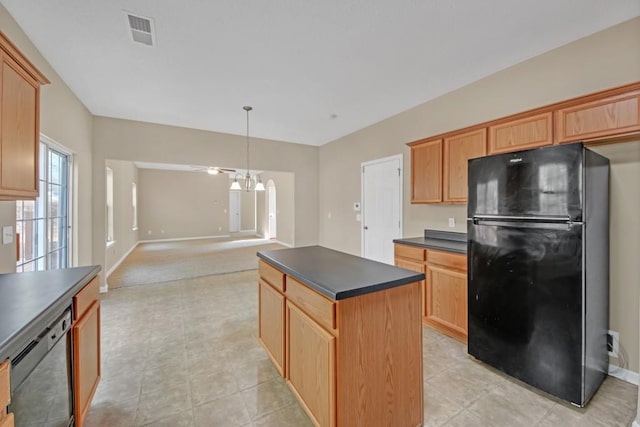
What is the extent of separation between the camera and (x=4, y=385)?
2.72ft

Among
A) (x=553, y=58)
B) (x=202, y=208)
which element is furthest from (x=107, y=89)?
(x=202, y=208)

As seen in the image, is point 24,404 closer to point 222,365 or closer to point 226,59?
point 222,365

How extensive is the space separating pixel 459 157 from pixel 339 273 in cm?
215

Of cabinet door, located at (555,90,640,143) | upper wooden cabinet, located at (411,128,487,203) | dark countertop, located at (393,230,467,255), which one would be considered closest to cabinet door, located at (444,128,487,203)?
upper wooden cabinet, located at (411,128,487,203)

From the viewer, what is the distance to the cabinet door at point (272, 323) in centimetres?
191

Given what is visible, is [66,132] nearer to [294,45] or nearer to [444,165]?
[294,45]

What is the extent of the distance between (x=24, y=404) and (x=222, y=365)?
1.40 m

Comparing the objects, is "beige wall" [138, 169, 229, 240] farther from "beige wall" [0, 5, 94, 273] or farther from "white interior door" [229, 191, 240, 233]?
"beige wall" [0, 5, 94, 273]

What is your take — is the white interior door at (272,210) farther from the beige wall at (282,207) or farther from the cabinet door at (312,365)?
the cabinet door at (312,365)

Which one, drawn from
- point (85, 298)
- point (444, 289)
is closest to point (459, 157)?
point (444, 289)

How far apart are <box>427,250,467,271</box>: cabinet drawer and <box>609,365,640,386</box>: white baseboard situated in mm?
1232

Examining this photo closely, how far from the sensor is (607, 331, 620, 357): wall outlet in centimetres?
207

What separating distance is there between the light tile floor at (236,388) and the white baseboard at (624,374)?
0.07m

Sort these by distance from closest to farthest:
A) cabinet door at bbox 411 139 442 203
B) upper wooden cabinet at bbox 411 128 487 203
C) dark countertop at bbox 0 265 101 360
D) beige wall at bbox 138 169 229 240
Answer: dark countertop at bbox 0 265 101 360 → upper wooden cabinet at bbox 411 128 487 203 → cabinet door at bbox 411 139 442 203 → beige wall at bbox 138 169 229 240
